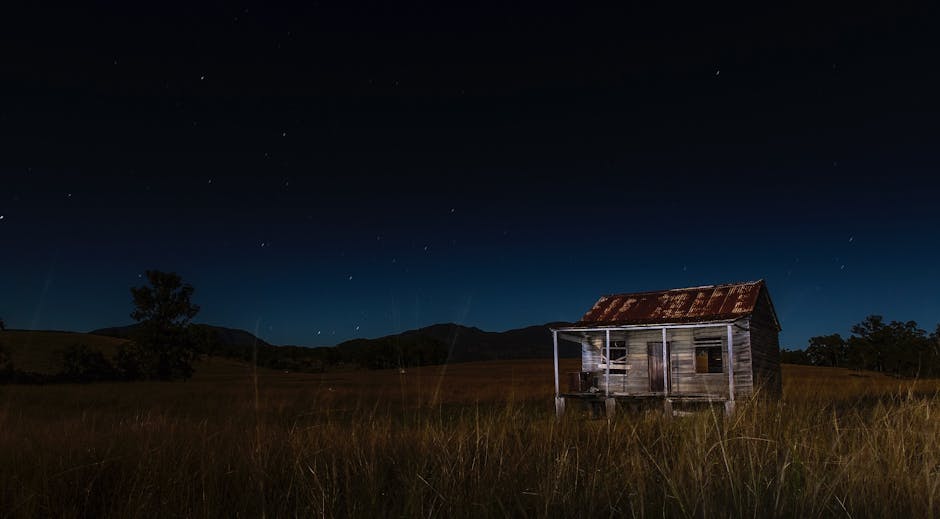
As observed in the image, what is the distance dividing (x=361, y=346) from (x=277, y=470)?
81159 millimetres

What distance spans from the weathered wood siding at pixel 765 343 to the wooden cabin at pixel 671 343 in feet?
0.12

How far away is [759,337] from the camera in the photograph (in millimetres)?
22438

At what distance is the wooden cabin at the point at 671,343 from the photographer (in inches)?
822

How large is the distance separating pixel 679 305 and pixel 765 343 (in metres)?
4.00

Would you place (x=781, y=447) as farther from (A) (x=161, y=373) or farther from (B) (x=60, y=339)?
(B) (x=60, y=339)

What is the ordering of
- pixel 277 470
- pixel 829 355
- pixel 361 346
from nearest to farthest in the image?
pixel 277 470 < pixel 829 355 < pixel 361 346

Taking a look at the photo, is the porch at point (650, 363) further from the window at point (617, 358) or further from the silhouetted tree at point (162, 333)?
the silhouetted tree at point (162, 333)

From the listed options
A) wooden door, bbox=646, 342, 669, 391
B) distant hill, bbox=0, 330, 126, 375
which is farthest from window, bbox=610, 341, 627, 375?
distant hill, bbox=0, 330, 126, 375

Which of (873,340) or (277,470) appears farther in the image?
Result: (873,340)

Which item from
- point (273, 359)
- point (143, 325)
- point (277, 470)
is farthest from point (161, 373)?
point (277, 470)

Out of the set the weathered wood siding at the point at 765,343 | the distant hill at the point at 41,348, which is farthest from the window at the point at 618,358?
the distant hill at the point at 41,348

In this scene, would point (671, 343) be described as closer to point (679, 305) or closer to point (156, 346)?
point (679, 305)

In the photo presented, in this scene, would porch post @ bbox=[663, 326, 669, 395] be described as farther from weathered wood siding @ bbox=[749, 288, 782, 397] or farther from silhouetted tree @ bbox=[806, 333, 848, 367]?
silhouetted tree @ bbox=[806, 333, 848, 367]

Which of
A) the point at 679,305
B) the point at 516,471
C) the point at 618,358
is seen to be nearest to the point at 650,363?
the point at 618,358
